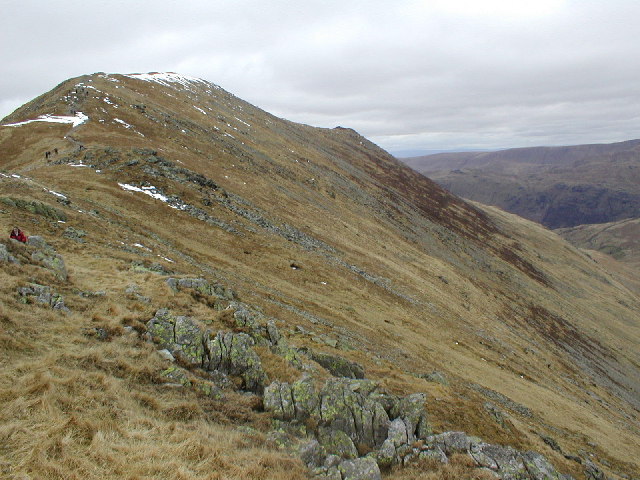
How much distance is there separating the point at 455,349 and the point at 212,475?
111 ft

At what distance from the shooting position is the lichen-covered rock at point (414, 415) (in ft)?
45.6

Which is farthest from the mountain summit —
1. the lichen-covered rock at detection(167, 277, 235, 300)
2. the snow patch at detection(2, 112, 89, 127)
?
the snow patch at detection(2, 112, 89, 127)

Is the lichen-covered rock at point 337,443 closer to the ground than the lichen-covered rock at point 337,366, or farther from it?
farther from it

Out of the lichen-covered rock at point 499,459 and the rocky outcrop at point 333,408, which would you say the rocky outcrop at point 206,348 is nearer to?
the rocky outcrop at point 333,408

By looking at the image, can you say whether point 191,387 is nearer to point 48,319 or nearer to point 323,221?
point 48,319

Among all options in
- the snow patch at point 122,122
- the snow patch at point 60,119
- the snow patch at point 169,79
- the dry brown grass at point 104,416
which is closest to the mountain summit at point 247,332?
the dry brown grass at point 104,416

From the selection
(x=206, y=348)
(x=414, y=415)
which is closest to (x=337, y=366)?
(x=414, y=415)

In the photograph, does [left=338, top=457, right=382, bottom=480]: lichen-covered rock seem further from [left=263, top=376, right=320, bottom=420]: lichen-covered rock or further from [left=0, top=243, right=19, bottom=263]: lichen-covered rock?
[left=0, top=243, right=19, bottom=263]: lichen-covered rock

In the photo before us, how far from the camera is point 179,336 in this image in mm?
14266

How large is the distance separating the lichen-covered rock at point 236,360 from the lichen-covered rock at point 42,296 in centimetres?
594

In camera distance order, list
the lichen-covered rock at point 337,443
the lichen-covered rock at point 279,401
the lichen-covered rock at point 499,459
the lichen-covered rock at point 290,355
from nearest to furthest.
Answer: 1. the lichen-covered rock at point 337,443
2. the lichen-covered rock at point 499,459
3. the lichen-covered rock at point 279,401
4. the lichen-covered rock at point 290,355

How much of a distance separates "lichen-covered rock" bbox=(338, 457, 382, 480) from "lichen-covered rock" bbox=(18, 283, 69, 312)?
38.9 feet

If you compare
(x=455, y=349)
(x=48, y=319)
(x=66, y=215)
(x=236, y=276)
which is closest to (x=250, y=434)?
(x=48, y=319)

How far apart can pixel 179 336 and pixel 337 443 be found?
7.09 meters
